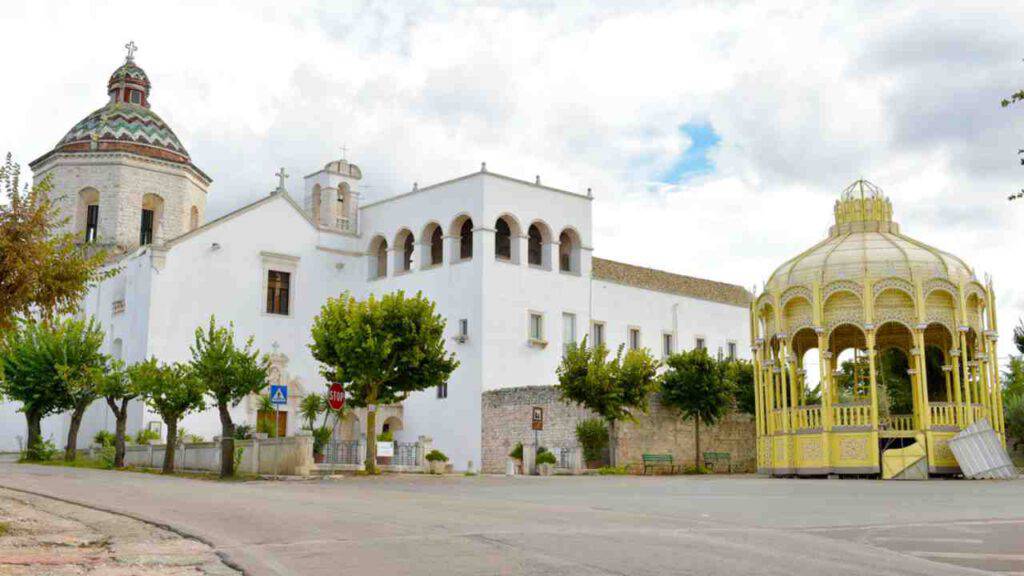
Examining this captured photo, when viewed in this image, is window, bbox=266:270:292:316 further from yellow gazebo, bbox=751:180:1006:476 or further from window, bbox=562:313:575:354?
yellow gazebo, bbox=751:180:1006:476

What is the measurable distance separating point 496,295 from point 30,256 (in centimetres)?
3380

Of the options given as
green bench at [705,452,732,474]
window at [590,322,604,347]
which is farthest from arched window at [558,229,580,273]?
green bench at [705,452,732,474]

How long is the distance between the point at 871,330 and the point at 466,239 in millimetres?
23561

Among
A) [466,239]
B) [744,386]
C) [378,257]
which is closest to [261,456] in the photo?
[466,239]

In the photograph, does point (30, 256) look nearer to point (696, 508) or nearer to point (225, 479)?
point (696, 508)

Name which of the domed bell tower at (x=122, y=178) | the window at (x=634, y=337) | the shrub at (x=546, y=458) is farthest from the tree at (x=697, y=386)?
the domed bell tower at (x=122, y=178)

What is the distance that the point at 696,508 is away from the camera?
17062 millimetres

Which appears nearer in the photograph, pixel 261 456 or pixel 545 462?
pixel 261 456

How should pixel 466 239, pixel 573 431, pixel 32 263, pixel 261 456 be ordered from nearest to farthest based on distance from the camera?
pixel 32 263, pixel 261 456, pixel 573 431, pixel 466 239

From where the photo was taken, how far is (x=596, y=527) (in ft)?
43.8

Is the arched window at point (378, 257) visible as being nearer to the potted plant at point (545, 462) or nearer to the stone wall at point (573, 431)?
the stone wall at point (573, 431)

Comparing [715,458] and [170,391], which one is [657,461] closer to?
[715,458]

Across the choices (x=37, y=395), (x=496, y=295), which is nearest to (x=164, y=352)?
(x=37, y=395)

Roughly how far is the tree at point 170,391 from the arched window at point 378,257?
1972 centimetres
